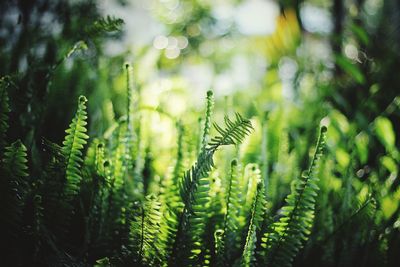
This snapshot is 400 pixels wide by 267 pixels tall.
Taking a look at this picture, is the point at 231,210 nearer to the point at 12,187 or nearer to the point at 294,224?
the point at 294,224

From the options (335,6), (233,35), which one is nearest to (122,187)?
(233,35)

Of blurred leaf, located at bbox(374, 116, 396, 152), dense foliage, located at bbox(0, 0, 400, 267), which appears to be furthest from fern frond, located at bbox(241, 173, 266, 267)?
blurred leaf, located at bbox(374, 116, 396, 152)

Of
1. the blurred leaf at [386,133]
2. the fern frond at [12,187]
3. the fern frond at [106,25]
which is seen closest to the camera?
the fern frond at [12,187]

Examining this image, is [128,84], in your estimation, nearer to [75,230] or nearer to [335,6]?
[75,230]

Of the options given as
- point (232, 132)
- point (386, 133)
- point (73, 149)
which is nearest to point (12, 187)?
point (73, 149)

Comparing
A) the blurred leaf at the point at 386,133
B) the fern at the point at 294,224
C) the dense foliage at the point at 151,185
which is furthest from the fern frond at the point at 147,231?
the blurred leaf at the point at 386,133

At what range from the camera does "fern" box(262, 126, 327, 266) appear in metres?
0.34

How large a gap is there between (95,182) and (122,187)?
1.3 inches

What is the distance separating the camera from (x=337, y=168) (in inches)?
25.7

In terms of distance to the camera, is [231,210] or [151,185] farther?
[151,185]

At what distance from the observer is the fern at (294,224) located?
337mm

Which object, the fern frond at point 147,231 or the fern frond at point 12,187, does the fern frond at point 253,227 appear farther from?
the fern frond at point 12,187

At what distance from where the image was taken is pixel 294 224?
1.14ft

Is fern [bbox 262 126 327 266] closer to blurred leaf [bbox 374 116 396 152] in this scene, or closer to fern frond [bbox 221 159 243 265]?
fern frond [bbox 221 159 243 265]
